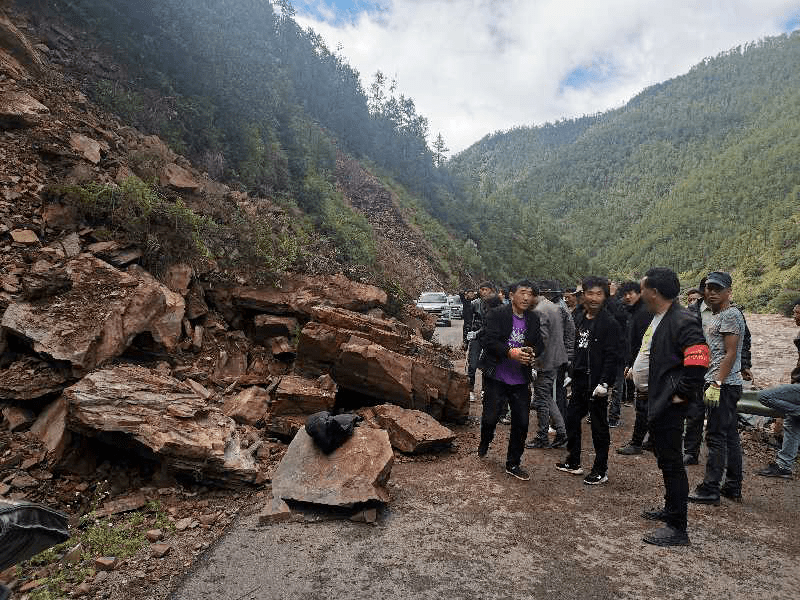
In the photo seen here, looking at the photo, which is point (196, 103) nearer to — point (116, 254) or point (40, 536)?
point (116, 254)

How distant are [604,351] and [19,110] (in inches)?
342

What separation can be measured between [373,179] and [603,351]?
113 feet

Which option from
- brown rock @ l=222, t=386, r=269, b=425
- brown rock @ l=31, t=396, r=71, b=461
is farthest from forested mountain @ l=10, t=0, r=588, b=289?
brown rock @ l=31, t=396, r=71, b=461

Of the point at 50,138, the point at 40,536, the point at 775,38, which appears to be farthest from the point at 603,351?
the point at 775,38

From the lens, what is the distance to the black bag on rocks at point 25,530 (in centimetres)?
135

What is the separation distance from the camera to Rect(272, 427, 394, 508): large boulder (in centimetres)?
359

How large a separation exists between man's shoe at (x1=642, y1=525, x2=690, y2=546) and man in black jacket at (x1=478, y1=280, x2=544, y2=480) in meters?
1.30

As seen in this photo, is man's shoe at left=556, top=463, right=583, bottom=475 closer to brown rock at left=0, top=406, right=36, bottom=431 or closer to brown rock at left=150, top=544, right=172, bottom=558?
brown rock at left=150, top=544, right=172, bottom=558

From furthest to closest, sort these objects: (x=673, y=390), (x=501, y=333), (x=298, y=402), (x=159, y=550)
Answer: (x=298, y=402) → (x=501, y=333) → (x=673, y=390) → (x=159, y=550)

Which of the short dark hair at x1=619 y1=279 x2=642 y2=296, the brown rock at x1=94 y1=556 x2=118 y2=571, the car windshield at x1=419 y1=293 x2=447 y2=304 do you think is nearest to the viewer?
the brown rock at x1=94 y1=556 x2=118 y2=571

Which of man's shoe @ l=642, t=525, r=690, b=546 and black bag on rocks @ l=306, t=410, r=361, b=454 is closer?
man's shoe @ l=642, t=525, r=690, b=546

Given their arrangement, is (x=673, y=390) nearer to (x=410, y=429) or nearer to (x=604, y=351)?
(x=604, y=351)

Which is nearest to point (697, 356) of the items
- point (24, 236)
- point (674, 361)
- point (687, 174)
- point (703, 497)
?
point (674, 361)

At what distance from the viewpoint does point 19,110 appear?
22.9 feet
